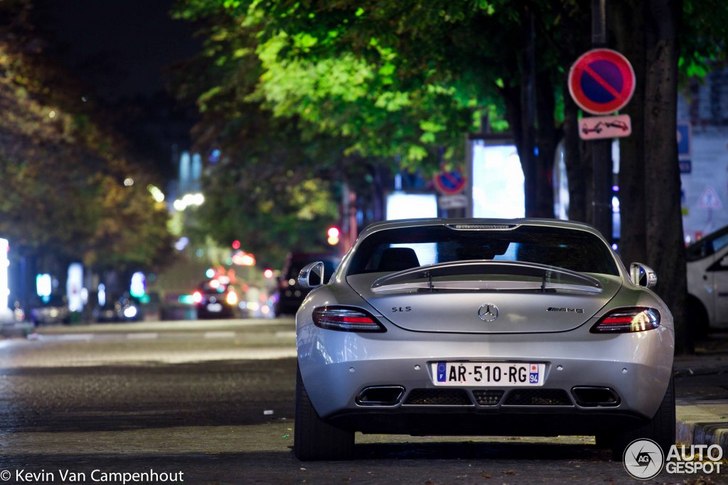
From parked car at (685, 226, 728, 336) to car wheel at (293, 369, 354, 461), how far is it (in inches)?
631

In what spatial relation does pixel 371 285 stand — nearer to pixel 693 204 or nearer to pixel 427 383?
pixel 427 383

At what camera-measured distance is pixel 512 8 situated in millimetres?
24125

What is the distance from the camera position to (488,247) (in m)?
11.0

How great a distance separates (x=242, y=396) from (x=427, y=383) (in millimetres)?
7851

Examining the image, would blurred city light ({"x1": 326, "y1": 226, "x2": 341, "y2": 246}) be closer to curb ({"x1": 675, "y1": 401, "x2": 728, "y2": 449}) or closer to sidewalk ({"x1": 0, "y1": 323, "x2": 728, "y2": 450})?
sidewalk ({"x1": 0, "y1": 323, "x2": 728, "y2": 450})

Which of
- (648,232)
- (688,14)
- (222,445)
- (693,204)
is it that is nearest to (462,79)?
(688,14)

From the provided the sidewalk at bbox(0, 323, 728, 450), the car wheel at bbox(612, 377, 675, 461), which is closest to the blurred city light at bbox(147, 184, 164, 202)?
the sidewalk at bbox(0, 323, 728, 450)

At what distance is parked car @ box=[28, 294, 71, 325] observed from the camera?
229 ft

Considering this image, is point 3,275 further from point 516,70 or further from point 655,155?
point 655,155

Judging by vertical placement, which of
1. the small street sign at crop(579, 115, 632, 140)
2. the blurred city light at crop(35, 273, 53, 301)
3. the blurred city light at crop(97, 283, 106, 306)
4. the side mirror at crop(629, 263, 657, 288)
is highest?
the small street sign at crop(579, 115, 632, 140)

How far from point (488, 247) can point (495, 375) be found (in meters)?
1.51

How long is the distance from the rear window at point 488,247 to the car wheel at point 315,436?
0.96 metres

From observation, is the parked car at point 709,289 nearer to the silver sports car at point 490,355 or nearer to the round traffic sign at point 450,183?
the round traffic sign at point 450,183

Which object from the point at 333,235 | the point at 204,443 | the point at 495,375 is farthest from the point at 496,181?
the point at 333,235
